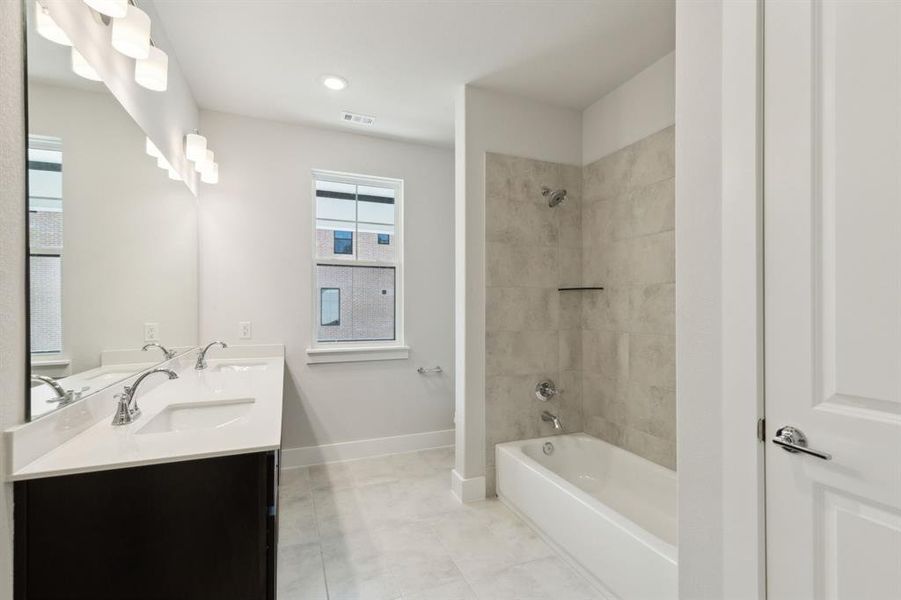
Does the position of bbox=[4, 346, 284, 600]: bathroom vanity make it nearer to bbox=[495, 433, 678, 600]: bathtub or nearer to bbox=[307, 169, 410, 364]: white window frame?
bbox=[495, 433, 678, 600]: bathtub

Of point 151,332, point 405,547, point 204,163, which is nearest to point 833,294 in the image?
point 405,547

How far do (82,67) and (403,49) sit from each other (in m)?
1.45

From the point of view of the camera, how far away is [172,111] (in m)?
2.20

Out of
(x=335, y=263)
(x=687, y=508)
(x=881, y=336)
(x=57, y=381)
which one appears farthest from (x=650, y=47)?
(x=57, y=381)

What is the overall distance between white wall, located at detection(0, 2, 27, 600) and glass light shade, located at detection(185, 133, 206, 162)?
1.46m

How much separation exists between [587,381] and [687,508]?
160cm

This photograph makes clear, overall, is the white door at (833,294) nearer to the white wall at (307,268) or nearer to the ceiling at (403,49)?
the ceiling at (403,49)

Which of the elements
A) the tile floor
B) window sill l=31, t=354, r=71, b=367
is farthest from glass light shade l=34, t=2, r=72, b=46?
the tile floor

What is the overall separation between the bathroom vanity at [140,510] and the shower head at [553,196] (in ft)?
7.16

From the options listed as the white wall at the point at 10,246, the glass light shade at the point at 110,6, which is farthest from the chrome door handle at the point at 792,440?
the glass light shade at the point at 110,6

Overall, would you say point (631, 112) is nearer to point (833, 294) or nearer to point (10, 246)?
point (833, 294)

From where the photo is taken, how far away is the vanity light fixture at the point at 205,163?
8.02ft

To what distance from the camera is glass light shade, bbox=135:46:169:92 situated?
1578 mm

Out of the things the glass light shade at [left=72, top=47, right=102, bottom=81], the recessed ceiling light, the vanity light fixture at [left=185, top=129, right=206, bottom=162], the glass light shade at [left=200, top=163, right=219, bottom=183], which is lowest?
the glass light shade at [left=72, top=47, right=102, bottom=81]
